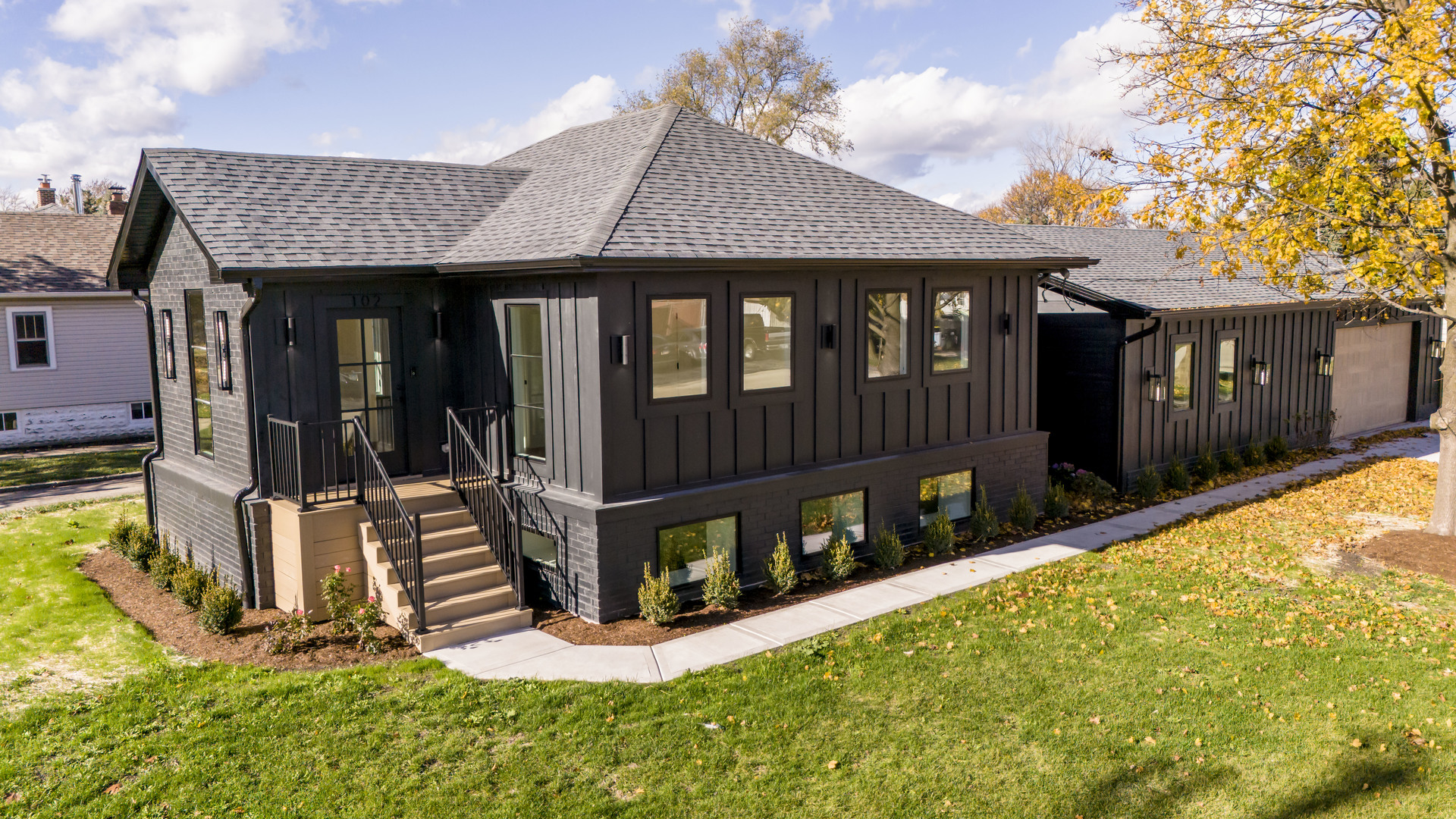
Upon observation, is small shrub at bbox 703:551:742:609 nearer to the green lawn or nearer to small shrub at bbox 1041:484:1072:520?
small shrub at bbox 1041:484:1072:520

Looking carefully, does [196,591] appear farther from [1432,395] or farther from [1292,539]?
[1432,395]

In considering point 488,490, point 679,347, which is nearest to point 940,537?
point 679,347

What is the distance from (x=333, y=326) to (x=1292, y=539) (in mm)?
11799

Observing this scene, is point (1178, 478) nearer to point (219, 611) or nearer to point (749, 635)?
point (749, 635)

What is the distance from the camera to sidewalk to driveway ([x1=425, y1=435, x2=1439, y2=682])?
8.20m

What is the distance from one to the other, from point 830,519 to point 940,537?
143 cm

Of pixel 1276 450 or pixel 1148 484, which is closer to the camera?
pixel 1148 484

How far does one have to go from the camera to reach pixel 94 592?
11.3 meters

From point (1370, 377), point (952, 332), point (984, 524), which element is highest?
point (952, 332)

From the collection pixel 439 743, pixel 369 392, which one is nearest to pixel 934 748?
pixel 439 743

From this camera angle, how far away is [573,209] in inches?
417

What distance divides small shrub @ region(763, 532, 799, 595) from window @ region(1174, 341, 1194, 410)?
9004 millimetres

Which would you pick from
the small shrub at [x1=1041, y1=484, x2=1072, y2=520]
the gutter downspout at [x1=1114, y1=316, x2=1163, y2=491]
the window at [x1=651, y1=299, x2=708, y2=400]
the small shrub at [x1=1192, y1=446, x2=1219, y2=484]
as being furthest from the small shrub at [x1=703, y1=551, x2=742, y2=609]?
the small shrub at [x1=1192, y1=446, x2=1219, y2=484]

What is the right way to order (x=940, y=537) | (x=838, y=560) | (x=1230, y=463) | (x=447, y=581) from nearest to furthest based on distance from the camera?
(x=447, y=581), (x=838, y=560), (x=940, y=537), (x=1230, y=463)
